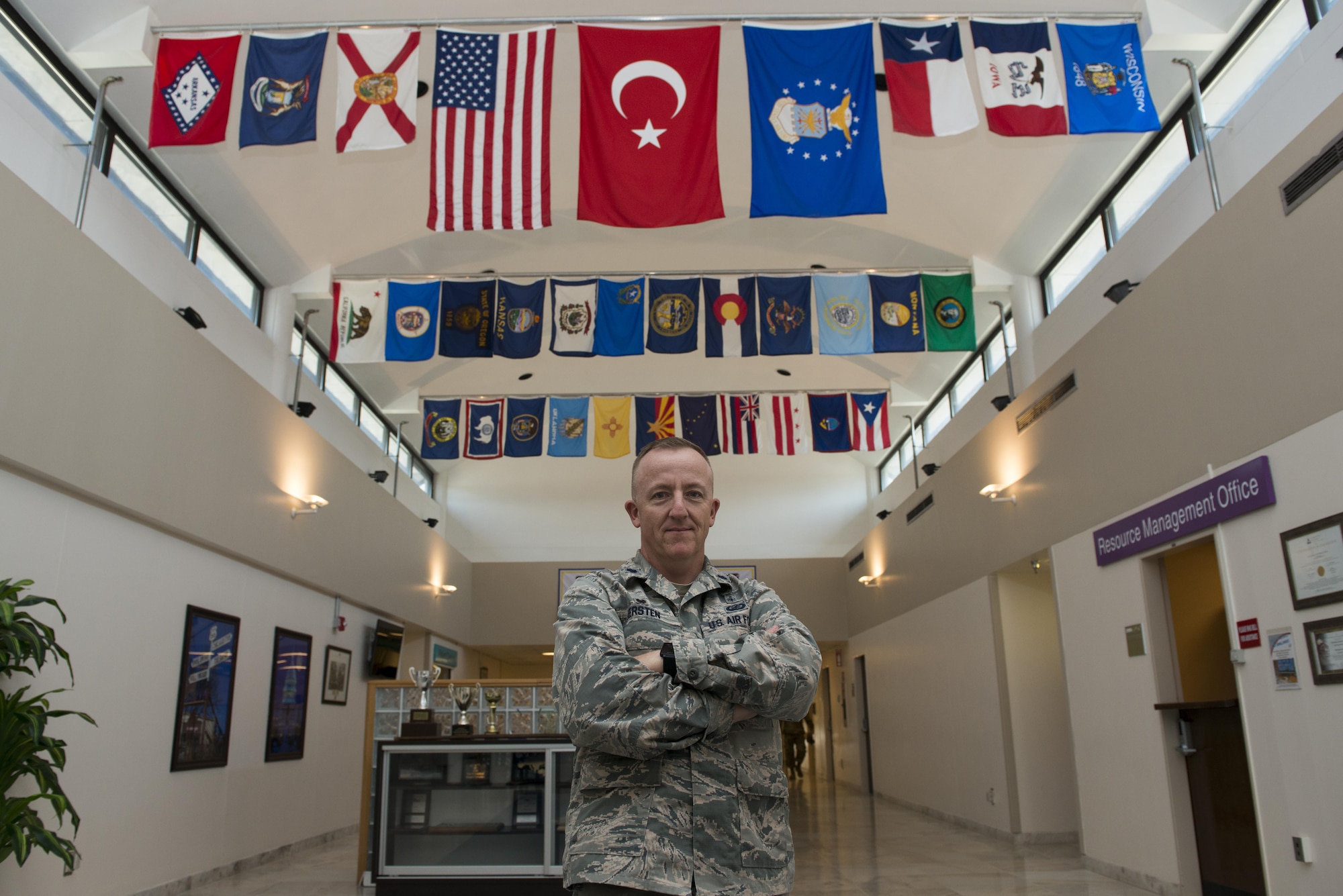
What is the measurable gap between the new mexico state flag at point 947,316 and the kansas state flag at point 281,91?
19.4ft

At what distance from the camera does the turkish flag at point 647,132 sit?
6062 millimetres

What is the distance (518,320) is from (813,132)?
14.2 ft

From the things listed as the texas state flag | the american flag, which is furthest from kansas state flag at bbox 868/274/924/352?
the american flag

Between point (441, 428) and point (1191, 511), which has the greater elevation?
point (441, 428)

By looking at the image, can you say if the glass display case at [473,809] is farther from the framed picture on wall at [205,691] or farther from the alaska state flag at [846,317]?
the alaska state flag at [846,317]

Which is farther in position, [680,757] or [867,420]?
[867,420]

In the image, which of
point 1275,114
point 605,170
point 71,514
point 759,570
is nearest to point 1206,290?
point 1275,114

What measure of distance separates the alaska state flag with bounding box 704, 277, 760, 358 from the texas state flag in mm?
3544

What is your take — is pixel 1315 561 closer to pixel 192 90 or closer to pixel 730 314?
pixel 730 314

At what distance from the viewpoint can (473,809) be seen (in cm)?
625

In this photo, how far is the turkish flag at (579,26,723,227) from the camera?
6.06 m

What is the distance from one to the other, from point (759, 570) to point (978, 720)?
24.2 feet

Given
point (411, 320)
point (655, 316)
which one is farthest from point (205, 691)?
point (655, 316)

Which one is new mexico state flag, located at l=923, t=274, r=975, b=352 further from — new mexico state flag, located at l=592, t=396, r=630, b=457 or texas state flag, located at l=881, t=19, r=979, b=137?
new mexico state flag, located at l=592, t=396, r=630, b=457
